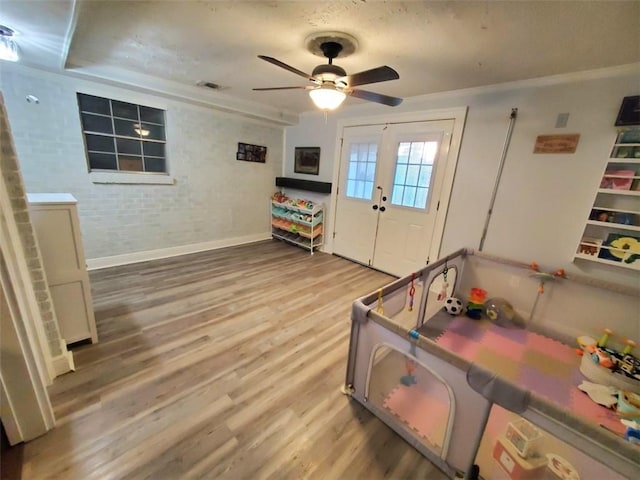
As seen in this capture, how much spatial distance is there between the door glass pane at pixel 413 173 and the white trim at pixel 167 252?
2933 millimetres

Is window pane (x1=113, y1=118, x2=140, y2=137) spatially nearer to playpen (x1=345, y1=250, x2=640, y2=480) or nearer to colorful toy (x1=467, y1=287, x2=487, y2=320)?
playpen (x1=345, y1=250, x2=640, y2=480)

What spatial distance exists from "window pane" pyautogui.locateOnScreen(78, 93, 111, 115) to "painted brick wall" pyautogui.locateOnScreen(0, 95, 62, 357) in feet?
Result: 7.22

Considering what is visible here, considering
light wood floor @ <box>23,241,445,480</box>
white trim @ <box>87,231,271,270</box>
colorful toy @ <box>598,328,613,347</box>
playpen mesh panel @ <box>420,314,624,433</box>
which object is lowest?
light wood floor @ <box>23,241,445,480</box>

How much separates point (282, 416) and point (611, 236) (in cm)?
310

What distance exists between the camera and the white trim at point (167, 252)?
342 cm

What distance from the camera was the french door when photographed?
322cm

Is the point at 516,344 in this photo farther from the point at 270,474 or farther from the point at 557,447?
the point at 270,474

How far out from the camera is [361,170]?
3947 mm

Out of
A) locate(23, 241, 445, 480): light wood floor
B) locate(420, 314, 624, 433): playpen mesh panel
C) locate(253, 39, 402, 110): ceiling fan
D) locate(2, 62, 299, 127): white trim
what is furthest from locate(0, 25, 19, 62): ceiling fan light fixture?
locate(420, 314, 624, 433): playpen mesh panel

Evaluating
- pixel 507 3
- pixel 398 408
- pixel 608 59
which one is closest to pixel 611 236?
pixel 608 59

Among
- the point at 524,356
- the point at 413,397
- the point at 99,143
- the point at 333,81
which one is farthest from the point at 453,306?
the point at 99,143

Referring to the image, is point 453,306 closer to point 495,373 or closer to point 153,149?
point 495,373

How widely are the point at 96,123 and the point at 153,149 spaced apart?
2.15 feet

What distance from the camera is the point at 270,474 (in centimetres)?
127
